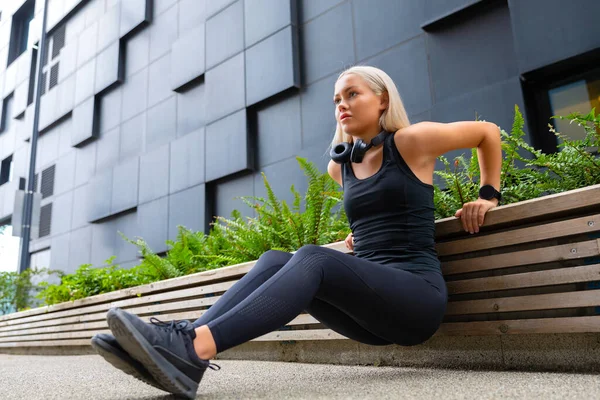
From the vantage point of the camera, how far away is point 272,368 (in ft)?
8.74

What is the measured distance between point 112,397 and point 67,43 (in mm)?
14804

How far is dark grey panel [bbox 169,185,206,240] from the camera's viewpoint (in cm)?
844

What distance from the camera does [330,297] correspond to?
1.78 metres

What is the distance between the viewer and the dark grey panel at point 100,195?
11.1m

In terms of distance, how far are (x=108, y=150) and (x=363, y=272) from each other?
11015mm

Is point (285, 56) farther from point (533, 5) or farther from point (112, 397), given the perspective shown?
point (112, 397)

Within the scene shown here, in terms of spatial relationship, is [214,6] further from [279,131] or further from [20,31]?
[20,31]

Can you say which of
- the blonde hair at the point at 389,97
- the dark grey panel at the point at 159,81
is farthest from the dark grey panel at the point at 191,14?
the blonde hair at the point at 389,97

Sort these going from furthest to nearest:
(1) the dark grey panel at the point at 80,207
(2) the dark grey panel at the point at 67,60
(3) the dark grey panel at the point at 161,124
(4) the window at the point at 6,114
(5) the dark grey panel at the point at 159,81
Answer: (4) the window at the point at 6,114 → (2) the dark grey panel at the point at 67,60 → (1) the dark grey panel at the point at 80,207 → (5) the dark grey panel at the point at 159,81 → (3) the dark grey panel at the point at 161,124

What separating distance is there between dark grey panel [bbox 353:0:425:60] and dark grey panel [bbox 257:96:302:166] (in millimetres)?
1332

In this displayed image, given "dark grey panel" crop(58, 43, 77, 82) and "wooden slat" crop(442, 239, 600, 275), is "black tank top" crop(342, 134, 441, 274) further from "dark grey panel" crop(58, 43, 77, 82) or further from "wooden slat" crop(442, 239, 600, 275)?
"dark grey panel" crop(58, 43, 77, 82)

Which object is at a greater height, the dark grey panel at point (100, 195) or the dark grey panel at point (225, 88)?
the dark grey panel at point (225, 88)

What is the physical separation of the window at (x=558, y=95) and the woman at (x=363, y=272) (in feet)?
10.0

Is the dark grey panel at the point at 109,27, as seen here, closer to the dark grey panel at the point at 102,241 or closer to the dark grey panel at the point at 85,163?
the dark grey panel at the point at 85,163
